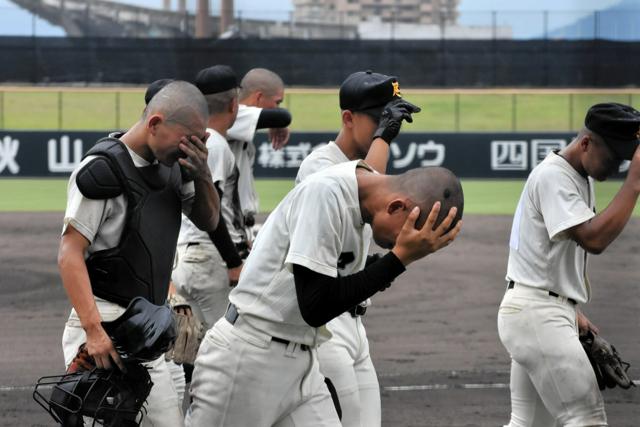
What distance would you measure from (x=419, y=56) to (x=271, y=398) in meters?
41.4

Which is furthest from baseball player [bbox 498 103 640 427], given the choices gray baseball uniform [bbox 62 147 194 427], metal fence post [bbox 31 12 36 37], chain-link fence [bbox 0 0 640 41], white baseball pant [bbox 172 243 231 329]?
chain-link fence [bbox 0 0 640 41]

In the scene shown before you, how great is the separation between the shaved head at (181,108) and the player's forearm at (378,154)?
33.0 inches

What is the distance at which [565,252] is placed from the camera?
5.47m

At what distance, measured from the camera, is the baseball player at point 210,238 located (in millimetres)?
6844

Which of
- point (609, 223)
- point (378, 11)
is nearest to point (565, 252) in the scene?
point (609, 223)

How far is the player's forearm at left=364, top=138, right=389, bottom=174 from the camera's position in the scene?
5207mm

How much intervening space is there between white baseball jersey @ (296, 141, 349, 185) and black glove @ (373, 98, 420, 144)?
21cm

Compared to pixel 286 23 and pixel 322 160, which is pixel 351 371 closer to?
pixel 322 160

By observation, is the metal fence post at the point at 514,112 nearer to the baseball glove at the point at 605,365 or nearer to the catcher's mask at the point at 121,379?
the baseball glove at the point at 605,365

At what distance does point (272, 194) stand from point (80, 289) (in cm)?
1932

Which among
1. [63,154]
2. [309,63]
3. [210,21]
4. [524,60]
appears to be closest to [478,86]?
[524,60]

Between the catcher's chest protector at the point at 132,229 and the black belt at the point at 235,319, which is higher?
the catcher's chest protector at the point at 132,229

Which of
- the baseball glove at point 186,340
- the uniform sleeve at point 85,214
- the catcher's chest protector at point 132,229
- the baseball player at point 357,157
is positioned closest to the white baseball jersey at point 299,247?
the catcher's chest protector at point 132,229

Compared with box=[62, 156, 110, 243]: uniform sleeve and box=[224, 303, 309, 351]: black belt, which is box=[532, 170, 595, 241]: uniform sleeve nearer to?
box=[224, 303, 309, 351]: black belt
